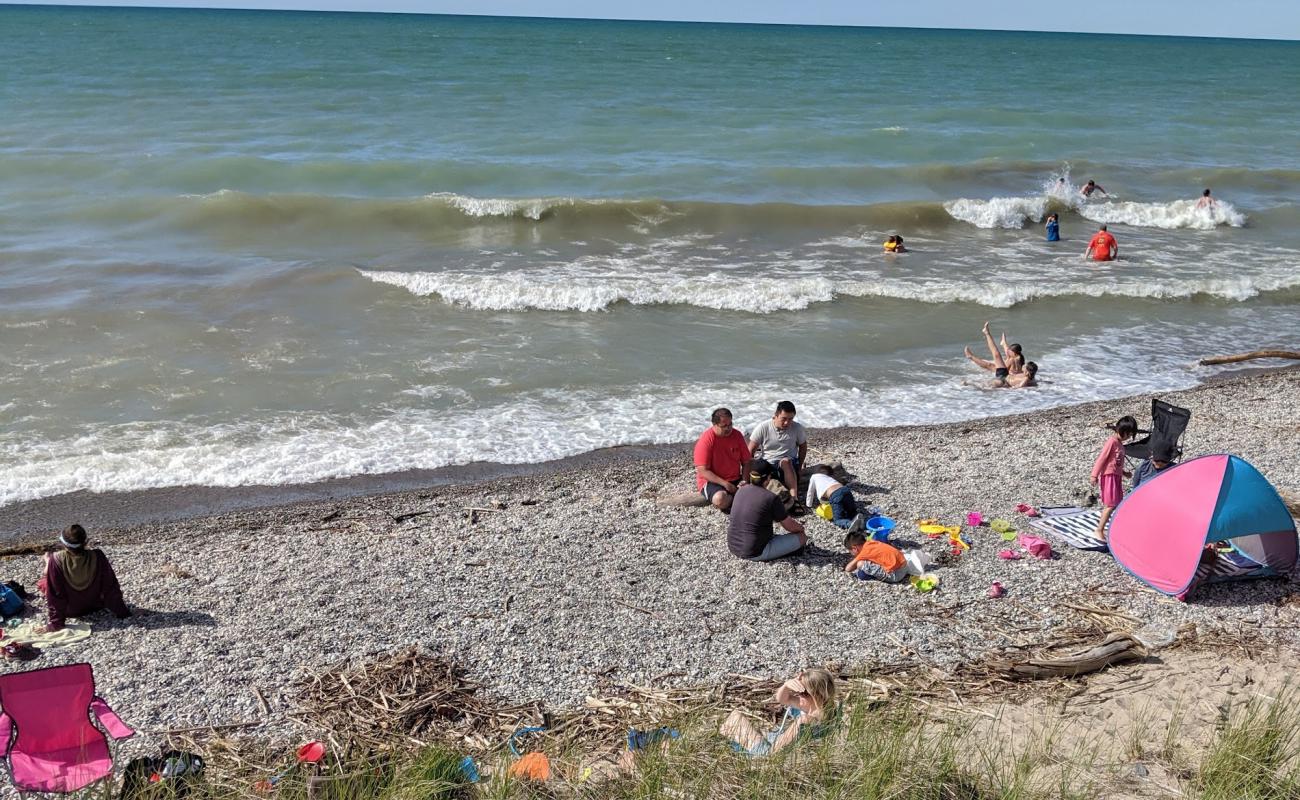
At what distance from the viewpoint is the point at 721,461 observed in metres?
10.4

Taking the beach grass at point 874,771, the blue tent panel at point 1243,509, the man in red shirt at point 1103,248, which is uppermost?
the man in red shirt at point 1103,248

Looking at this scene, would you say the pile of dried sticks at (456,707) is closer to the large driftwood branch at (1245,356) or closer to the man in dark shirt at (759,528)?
the man in dark shirt at (759,528)

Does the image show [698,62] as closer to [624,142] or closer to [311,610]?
[624,142]

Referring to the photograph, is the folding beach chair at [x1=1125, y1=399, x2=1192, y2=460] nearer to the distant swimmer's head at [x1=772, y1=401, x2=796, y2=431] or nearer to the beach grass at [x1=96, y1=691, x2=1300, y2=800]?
the distant swimmer's head at [x1=772, y1=401, x2=796, y2=431]

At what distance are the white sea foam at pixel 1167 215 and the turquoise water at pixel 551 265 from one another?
0.31ft

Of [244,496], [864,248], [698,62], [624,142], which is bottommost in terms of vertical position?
[244,496]

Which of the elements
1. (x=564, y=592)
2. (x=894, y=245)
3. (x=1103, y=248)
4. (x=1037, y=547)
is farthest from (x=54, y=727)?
(x=1103, y=248)

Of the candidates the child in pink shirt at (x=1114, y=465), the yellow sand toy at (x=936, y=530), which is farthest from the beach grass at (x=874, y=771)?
the child in pink shirt at (x=1114, y=465)

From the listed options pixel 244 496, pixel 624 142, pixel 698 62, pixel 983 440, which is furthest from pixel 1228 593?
pixel 698 62

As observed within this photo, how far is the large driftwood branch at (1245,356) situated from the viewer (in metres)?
16.2

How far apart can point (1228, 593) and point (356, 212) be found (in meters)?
21.1

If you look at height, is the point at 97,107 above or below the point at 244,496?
above

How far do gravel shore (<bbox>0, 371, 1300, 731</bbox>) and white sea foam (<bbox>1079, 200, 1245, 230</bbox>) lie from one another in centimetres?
1720

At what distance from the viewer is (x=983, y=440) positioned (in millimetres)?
12750
